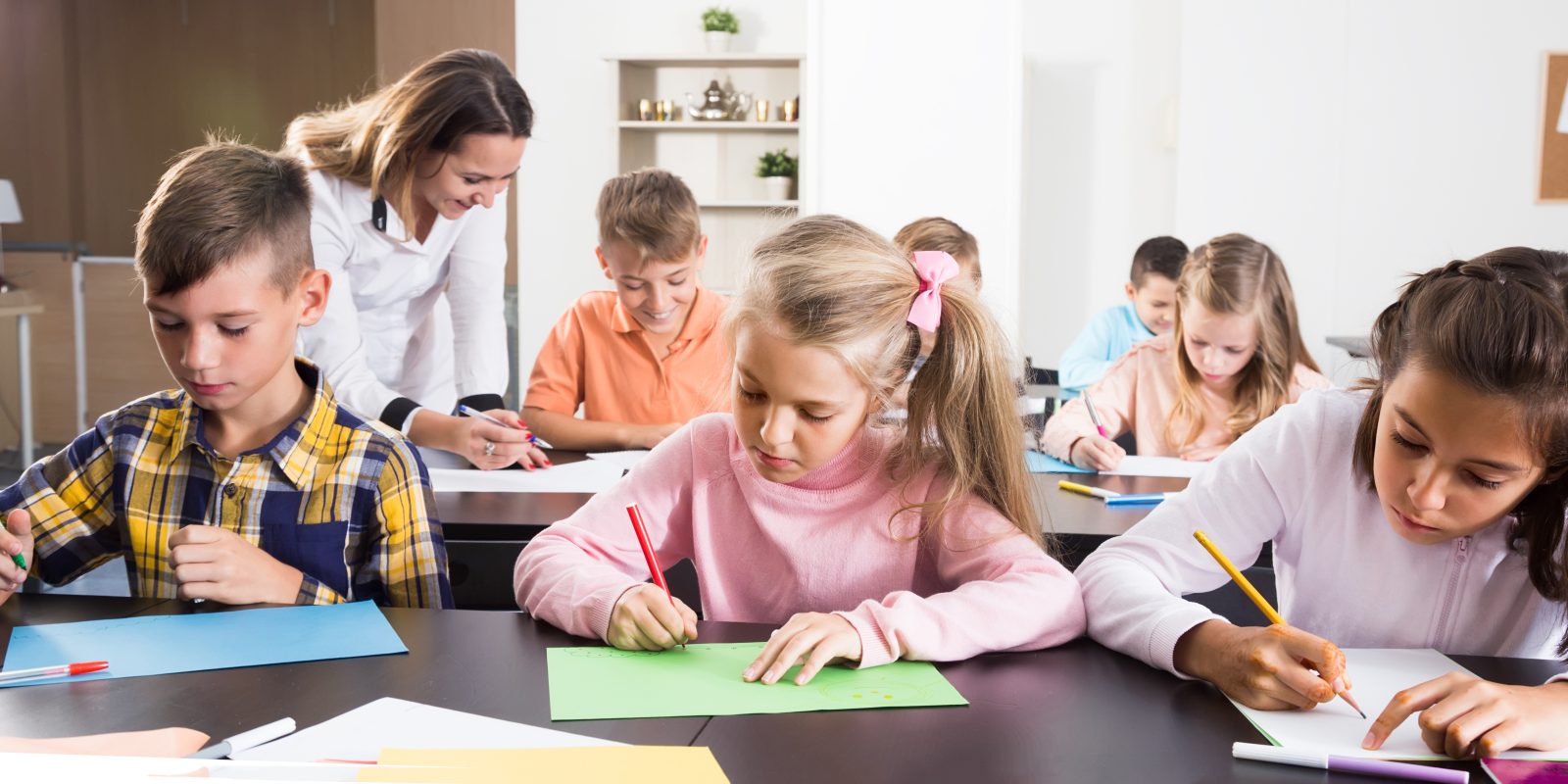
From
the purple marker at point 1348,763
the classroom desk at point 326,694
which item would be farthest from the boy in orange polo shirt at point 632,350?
the purple marker at point 1348,763

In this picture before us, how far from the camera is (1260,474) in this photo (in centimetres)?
129

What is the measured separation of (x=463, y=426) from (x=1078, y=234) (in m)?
3.93

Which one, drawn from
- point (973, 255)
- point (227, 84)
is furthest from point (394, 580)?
point (227, 84)

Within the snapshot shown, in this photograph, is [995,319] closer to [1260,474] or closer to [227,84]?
[1260,474]

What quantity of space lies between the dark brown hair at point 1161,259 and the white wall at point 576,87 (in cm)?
263

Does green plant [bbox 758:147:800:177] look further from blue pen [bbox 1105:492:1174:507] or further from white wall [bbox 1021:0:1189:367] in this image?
blue pen [bbox 1105:492:1174:507]

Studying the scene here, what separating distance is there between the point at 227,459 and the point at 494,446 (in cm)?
75

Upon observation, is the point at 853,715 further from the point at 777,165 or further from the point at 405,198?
the point at 777,165

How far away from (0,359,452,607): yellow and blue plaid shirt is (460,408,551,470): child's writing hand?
0.68 metres

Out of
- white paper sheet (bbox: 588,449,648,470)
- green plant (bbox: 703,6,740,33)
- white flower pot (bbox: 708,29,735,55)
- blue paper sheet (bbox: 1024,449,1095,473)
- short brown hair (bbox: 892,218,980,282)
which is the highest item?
green plant (bbox: 703,6,740,33)

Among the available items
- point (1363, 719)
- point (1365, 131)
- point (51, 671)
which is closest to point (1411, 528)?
point (1363, 719)

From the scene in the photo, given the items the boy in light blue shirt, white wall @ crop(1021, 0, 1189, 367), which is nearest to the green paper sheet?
the boy in light blue shirt

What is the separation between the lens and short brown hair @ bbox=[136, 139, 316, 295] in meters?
1.32

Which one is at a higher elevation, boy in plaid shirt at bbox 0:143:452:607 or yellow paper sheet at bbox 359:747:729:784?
boy in plaid shirt at bbox 0:143:452:607
